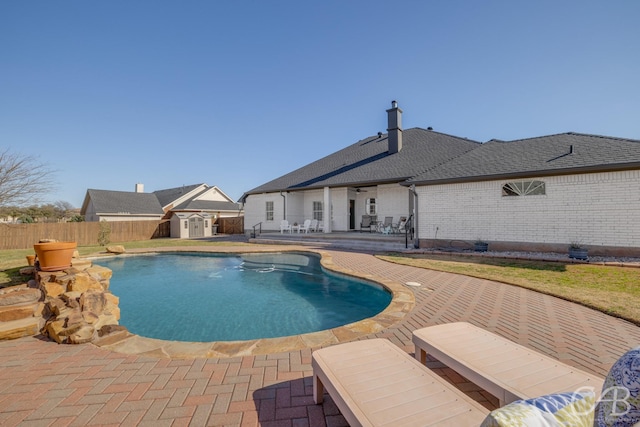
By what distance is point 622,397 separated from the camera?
1.09 m

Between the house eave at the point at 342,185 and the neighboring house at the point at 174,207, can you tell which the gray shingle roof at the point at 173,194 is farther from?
the house eave at the point at 342,185

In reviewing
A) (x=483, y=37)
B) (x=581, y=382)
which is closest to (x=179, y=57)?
(x=483, y=37)

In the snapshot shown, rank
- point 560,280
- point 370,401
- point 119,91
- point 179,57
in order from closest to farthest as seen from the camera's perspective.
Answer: point 370,401
point 560,280
point 179,57
point 119,91

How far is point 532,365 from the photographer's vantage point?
221 centimetres

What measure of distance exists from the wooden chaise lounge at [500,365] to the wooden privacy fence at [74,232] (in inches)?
819

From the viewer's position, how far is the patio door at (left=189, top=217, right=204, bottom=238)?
2355 centimetres

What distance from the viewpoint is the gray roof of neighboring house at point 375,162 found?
1455 cm

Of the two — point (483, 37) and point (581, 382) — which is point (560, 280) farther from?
point (483, 37)

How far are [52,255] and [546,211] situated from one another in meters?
14.3

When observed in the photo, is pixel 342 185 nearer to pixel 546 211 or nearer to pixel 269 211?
pixel 269 211

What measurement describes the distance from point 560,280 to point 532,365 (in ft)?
20.1

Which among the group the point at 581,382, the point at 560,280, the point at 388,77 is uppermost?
the point at 388,77

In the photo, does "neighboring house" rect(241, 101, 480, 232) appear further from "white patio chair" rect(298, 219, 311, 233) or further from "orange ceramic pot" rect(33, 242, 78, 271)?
"orange ceramic pot" rect(33, 242, 78, 271)

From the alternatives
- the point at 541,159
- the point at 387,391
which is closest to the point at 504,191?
A: the point at 541,159
